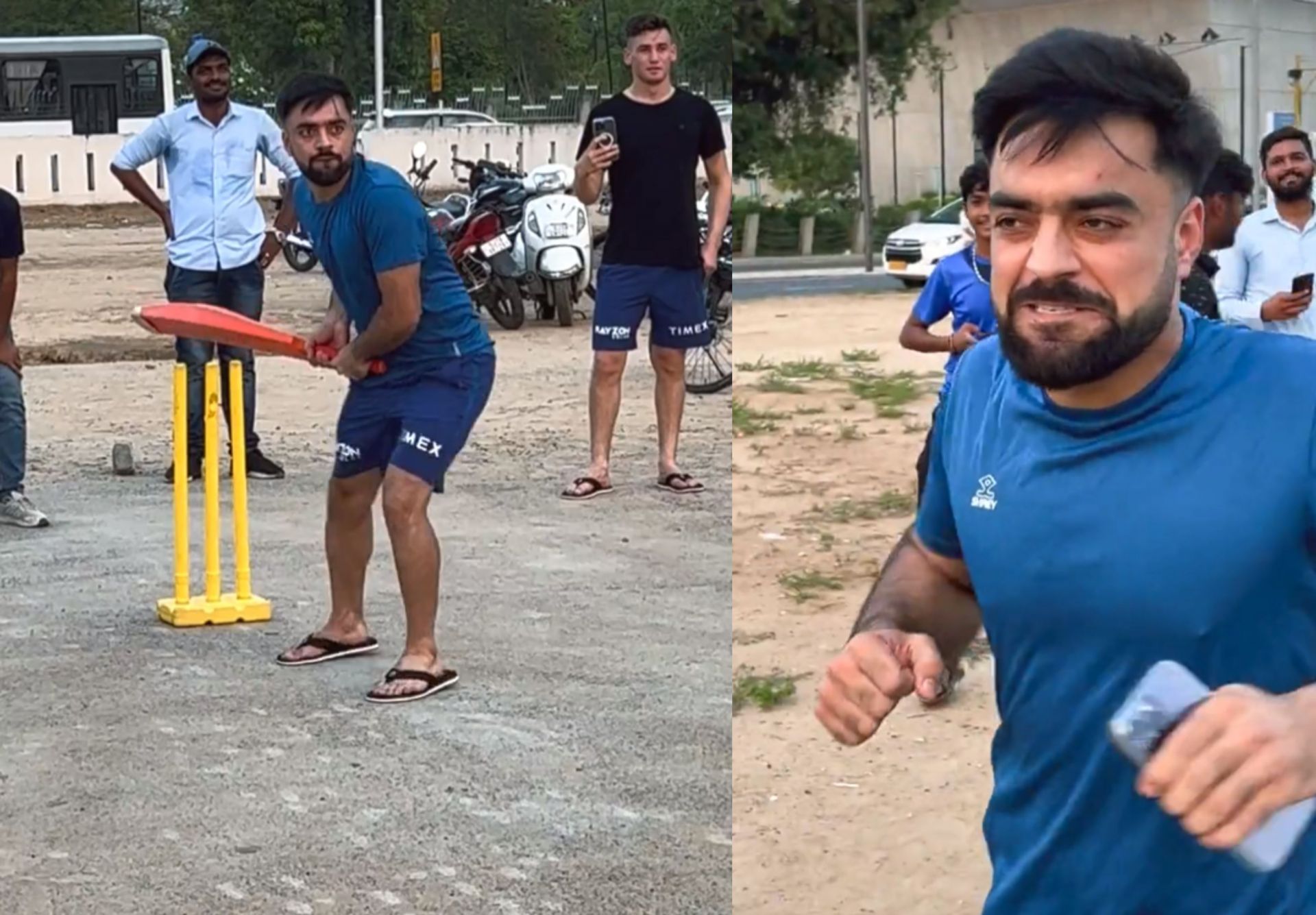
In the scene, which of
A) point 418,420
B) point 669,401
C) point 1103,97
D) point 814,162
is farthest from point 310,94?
point 1103,97

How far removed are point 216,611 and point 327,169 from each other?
168cm

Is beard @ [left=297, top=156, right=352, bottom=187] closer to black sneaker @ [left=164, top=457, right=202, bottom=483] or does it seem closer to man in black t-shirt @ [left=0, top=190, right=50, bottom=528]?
man in black t-shirt @ [left=0, top=190, right=50, bottom=528]

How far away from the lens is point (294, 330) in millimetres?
16406

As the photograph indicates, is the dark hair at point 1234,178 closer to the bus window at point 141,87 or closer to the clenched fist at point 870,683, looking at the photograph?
the clenched fist at point 870,683

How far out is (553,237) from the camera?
46.7ft

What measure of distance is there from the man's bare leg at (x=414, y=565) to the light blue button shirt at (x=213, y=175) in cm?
346

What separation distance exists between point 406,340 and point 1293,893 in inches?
154

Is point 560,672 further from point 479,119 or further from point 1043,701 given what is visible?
point 479,119

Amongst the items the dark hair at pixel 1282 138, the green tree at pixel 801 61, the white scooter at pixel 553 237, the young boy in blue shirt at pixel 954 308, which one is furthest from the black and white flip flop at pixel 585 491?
the green tree at pixel 801 61

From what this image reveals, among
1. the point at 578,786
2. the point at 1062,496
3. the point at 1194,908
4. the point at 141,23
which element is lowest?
the point at 578,786

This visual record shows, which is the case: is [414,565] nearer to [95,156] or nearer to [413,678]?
[413,678]

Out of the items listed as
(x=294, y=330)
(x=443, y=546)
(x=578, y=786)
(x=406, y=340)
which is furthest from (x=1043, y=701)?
(x=294, y=330)

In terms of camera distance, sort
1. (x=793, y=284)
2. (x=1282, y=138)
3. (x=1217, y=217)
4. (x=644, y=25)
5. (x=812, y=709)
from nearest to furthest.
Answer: (x=793, y=284) < (x=812, y=709) < (x=1217, y=217) < (x=1282, y=138) < (x=644, y=25)

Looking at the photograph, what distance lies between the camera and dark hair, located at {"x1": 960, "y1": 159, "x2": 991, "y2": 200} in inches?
84.4
